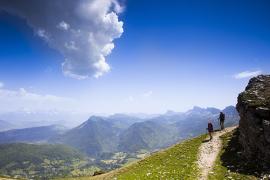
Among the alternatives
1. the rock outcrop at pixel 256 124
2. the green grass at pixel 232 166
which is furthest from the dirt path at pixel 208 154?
the rock outcrop at pixel 256 124

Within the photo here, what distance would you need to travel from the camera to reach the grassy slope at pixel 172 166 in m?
36.1

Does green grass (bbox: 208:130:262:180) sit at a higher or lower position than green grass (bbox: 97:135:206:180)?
higher

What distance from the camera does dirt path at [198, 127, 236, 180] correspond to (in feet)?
119

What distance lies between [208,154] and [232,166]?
8220mm

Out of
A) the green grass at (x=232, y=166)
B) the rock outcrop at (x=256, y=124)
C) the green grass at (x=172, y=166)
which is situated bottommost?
the green grass at (x=172, y=166)

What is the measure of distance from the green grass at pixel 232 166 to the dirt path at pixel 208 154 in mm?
809

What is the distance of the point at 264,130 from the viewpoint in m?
35.0

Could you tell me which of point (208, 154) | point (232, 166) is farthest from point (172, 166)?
point (232, 166)

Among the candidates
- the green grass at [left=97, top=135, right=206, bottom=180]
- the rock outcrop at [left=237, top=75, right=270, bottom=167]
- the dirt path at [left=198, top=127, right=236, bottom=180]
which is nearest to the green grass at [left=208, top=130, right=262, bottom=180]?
the dirt path at [left=198, top=127, right=236, bottom=180]

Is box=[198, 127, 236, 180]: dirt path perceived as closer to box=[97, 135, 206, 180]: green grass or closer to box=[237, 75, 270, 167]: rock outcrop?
box=[97, 135, 206, 180]: green grass

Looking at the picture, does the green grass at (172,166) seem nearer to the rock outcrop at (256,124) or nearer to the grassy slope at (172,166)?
the grassy slope at (172,166)

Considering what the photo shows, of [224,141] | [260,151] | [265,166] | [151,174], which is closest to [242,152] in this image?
[260,151]

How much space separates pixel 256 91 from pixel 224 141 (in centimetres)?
1053

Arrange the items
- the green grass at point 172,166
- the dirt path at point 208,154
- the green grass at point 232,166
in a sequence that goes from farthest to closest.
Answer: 1. the dirt path at point 208,154
2. the green grass at point 172,166
3. the green grass at point 232,166
